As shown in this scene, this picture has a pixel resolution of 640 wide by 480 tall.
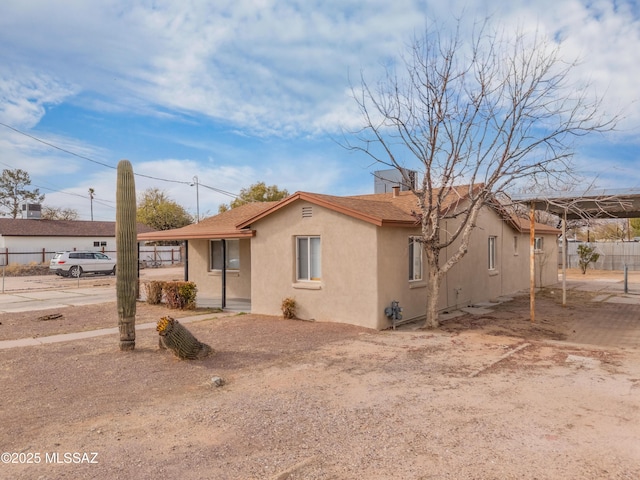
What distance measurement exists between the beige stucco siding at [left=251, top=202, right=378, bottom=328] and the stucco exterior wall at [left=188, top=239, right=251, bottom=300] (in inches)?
132

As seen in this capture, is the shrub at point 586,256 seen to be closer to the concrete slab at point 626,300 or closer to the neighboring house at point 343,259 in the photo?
the concrete slab at point 626,300

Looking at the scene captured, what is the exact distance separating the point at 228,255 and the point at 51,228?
30930 mm

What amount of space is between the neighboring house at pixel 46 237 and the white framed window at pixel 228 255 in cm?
2612

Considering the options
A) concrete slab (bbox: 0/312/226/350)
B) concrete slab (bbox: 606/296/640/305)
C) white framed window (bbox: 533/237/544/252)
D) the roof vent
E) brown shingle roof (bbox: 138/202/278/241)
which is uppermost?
the roof vent

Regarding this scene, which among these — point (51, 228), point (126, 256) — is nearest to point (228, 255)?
point (126, 256)

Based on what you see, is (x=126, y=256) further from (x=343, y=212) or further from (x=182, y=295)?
(x=182, y=295)

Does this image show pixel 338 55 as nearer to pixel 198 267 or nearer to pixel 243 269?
pixel 243 269

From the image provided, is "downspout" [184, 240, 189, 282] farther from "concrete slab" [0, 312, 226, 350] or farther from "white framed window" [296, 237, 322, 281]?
"white framed window" [296, 237, 322, 281]

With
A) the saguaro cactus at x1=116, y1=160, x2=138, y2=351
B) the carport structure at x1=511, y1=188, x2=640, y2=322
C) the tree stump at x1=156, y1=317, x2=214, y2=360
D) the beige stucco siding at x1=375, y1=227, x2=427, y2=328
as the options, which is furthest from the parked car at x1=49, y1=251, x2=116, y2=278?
the carport structure at x1=511, y1=188, x2=640, y2=322

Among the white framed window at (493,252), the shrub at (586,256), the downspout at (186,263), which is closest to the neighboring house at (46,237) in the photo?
the downspout at (186,263)

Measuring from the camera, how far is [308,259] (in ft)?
39.3

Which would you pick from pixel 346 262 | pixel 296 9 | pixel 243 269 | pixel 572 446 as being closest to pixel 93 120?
pixel 243 269

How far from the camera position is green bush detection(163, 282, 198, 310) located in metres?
14.2

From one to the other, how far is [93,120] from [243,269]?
1042 centimetres
